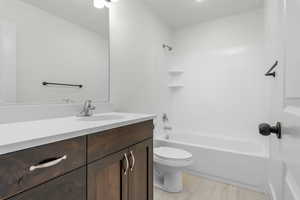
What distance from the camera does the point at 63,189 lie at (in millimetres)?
606

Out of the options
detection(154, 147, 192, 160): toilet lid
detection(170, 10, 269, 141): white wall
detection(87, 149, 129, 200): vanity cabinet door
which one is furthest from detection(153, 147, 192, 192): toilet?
detection(170, 10, 269, 141): white wall

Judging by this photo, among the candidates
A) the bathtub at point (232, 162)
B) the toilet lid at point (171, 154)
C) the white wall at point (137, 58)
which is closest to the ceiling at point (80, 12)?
the white wall at point (137, 58)

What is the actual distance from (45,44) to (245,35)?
264 cm

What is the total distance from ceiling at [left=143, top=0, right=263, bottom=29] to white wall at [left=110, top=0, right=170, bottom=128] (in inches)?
6.3

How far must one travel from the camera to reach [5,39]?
2.95ft

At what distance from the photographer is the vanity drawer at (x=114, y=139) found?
2.41ft

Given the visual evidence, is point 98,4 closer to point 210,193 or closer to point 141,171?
point 141,171

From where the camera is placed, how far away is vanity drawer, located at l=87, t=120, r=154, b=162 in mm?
734

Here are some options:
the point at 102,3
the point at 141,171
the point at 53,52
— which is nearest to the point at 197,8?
the point at 102,3

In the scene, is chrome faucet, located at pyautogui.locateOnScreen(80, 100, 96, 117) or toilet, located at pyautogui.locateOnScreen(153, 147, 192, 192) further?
toilet, located at pyautogui.locateOnScreen(153, 147, 192, 192)

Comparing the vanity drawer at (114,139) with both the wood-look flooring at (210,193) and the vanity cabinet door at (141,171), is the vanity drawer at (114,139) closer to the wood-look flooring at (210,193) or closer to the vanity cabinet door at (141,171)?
the vanity cabinet door at (141,171)

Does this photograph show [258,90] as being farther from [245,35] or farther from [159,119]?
[159,119]

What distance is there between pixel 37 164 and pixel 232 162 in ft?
6.64

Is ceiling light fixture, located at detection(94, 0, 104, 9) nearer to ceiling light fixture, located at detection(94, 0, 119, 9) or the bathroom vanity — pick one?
ceiling light fixture, located at detection(94, 0, 119, 9)
